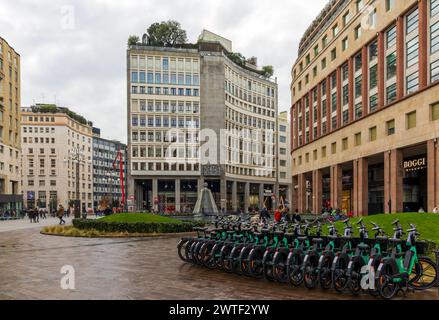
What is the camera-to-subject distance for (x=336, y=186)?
163ft

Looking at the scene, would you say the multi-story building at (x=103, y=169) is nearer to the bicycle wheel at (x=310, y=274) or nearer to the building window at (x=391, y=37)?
the building window at (x=391, y=37)

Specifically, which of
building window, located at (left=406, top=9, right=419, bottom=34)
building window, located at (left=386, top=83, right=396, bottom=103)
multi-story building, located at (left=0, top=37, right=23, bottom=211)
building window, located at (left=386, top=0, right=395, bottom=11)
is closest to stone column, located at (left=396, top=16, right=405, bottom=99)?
building window, located at (left=406, top=9, right=419, bottom=34)

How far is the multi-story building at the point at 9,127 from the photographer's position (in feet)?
214

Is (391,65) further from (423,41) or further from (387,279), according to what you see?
(387,279)

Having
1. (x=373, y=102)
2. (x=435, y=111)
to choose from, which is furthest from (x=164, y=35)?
(x=435, y=111)

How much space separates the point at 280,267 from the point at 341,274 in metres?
1.49

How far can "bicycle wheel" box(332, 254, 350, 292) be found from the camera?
29.4 ft

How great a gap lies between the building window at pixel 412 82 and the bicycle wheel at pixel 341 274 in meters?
29.9

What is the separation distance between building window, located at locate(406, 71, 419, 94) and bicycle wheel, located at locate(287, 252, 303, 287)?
97.7ft

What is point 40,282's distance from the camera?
34.3ft

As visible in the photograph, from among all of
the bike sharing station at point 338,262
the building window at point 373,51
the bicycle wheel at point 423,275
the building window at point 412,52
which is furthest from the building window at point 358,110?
the bicycle wheel at point 423,275

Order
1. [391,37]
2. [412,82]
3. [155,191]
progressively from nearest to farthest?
[412,82]
[391,37]
[155,191]

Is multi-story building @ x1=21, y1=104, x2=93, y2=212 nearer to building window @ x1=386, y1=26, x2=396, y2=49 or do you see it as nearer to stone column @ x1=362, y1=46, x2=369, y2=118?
stone column @ x1=362, y1=46, x2=369, y2=118
